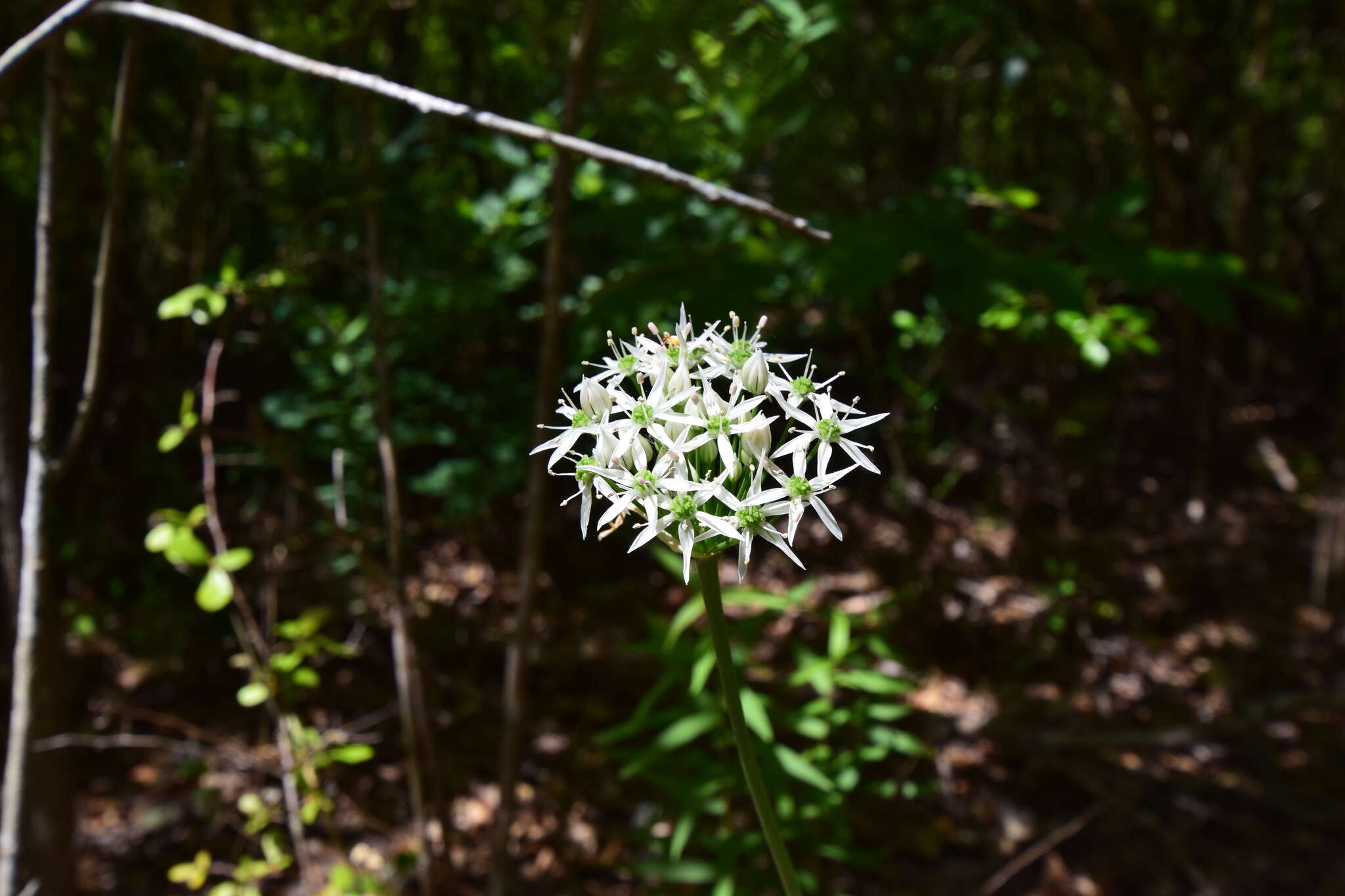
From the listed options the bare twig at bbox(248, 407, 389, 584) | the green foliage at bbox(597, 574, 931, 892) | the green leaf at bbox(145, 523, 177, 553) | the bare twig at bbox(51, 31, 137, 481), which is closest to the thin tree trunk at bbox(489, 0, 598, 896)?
the green foliage at bbox(597, 574, 931, 892)

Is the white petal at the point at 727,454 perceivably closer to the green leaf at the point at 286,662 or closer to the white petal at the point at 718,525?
the white petal at the point at 718,525

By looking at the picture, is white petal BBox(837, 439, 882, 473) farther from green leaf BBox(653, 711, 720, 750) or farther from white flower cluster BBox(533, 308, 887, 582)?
green leaf BBox(653, 711, 720, 750)

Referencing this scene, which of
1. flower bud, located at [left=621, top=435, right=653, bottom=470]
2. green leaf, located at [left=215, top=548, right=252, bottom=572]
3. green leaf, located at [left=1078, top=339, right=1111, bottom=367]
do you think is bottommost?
green leaf, located at [left=215, top=548, right=252, bottom=572]

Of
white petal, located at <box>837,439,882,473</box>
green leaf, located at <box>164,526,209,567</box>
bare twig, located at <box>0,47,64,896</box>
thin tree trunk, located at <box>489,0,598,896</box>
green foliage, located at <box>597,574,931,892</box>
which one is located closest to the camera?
white petal, located at <box>837,439,882,473</box>

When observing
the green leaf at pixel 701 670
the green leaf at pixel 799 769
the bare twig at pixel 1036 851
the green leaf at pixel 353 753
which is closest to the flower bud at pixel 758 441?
the green leaf at pixel 701 670

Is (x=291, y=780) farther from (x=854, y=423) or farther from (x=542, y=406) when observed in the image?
(x=854, y=423)

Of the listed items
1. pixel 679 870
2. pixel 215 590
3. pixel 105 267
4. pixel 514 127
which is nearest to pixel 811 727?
pixel 679 870

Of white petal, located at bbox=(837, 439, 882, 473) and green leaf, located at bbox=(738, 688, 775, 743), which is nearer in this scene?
white petal, located at bbox=(837, 439, 882, 473)

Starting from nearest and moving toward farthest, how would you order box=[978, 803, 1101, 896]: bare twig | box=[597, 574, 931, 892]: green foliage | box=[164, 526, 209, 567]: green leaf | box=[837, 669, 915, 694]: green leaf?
box=[164, 526, 209, 567]: green leaf < box=[597, 574, 931, 892]: green foliage < box=[837, 669, 915, 694]: green leaf < box=[978, 803, 1101, 896]: bare twig
